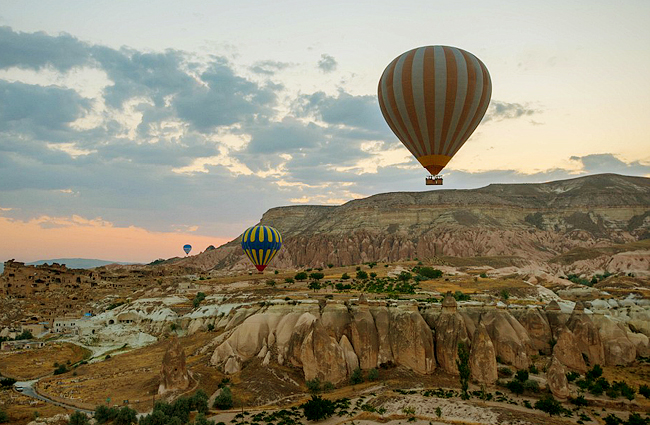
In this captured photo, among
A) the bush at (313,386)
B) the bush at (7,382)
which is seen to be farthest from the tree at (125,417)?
the bush at (7,382)

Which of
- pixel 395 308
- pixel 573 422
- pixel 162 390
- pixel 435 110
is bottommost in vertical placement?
pixel 573 422

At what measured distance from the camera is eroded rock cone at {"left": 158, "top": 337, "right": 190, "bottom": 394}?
36.7 m

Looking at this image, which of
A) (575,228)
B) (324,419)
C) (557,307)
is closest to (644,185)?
(575,228)

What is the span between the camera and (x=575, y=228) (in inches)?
5901

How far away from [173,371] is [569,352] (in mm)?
32969

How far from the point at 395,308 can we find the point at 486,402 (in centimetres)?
1226

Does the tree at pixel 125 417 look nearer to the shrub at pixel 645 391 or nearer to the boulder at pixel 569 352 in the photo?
the boulder at pixel 569 352

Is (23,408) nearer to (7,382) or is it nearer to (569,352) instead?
(7,382)

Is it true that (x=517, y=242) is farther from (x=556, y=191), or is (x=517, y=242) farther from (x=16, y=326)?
(x=16, y=326)

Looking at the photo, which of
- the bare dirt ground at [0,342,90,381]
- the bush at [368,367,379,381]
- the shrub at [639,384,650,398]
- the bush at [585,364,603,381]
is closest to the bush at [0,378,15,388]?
the bare dirt ground at [0,342,90,381]

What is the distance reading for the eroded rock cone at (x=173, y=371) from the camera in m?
36.7

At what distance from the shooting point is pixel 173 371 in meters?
36.9

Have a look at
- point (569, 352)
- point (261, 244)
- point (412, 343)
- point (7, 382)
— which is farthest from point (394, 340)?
point (261, 244)

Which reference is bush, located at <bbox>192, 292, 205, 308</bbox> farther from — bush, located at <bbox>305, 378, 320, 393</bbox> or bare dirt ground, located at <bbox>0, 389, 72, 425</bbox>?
bush, located at <bbox>305, 378, 320, 393</bbox>
